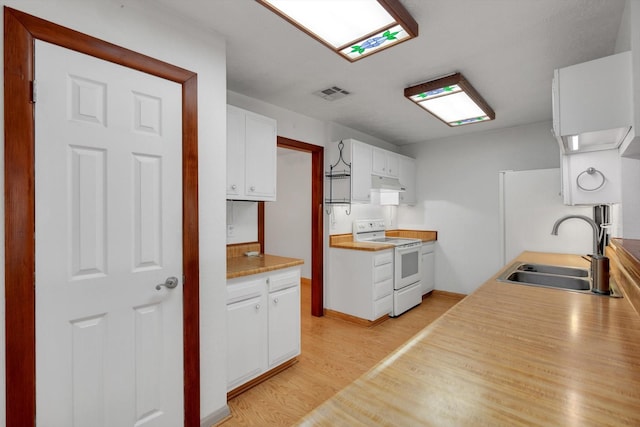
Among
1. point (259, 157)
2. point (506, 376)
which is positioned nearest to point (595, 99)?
point (506, 376)

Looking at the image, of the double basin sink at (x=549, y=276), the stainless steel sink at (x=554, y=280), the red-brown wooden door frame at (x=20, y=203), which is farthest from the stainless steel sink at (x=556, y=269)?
the red-brown wooden door frame at (x=20, y=203)

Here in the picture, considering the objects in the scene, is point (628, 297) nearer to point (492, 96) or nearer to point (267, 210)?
point (492, 96)

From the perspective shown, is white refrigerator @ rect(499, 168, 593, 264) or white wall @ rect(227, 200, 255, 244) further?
white refrigerator @ rect(499, 168, 593, 264)

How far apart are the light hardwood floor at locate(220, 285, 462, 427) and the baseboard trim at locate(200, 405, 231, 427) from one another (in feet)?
0.09

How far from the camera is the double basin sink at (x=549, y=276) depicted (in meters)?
2.00

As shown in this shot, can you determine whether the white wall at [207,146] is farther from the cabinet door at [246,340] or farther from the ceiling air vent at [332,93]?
the ceiling air vent at [332,93]

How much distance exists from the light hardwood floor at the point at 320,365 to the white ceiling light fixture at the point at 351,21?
2.33 m

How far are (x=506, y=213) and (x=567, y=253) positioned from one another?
2.17 ft

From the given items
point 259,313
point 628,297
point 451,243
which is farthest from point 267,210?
point 628,297

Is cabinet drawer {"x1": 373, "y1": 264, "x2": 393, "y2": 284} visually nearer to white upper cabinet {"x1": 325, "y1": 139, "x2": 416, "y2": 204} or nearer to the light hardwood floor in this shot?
the light hardwood floor

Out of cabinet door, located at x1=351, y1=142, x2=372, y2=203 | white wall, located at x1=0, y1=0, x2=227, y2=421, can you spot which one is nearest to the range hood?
cabinet door, located at x1=351, y1=142, x2=372, y2=203

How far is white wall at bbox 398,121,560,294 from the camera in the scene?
3957 mm

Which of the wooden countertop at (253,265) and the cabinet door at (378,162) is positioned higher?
the cabinet door at (378,162)

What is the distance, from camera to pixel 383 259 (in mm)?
3520
